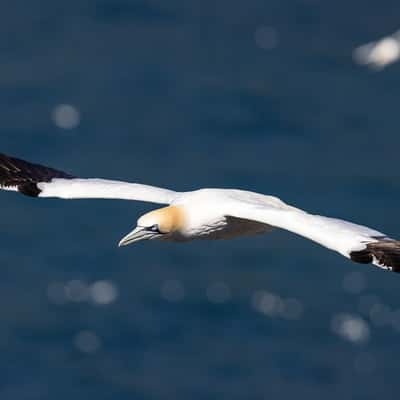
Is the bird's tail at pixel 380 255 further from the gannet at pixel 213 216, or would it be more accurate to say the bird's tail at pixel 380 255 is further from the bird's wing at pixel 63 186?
the bird's wing at pixel 63 186

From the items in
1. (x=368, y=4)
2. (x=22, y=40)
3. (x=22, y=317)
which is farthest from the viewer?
(x=368, y=4)

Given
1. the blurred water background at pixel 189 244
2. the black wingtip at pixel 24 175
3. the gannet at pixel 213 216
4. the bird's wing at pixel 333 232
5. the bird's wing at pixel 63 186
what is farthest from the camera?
the blurred water background at pixel 189 244

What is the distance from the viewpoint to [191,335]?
49969mm

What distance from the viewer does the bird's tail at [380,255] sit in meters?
15.7

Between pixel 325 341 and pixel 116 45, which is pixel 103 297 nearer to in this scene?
pixel 325 341

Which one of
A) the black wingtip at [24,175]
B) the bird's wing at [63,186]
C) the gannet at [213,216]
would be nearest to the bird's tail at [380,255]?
the gannet at [213,216]

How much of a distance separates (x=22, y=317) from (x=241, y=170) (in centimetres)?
816

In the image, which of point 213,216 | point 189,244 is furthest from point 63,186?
point 189,244

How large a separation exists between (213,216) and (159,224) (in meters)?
0.53

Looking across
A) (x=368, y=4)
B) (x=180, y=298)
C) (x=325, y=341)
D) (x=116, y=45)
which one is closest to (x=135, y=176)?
(x=180, y=298)

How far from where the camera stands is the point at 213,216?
17438 mm

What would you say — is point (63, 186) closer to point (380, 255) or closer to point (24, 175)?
point (24, 175)

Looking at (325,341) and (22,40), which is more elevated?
(22,40)

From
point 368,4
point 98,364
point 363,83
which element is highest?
point 368,4
